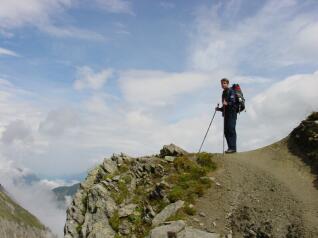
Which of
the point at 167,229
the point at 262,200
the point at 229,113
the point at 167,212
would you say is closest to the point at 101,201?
the point at 167,212

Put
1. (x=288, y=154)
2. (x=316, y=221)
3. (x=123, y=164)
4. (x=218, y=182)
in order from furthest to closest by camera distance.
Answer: (x=123, y=164)
(x=288, y=154)
(x=218, y=182)
(x=316, y=221)

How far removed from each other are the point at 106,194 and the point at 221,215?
24.4 ft

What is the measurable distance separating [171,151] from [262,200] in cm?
811

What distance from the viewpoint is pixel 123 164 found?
93.2ft

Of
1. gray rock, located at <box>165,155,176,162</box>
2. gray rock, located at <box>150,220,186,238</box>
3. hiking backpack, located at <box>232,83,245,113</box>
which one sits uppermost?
hiking backpack, located at <box>232,83,245,113</box>

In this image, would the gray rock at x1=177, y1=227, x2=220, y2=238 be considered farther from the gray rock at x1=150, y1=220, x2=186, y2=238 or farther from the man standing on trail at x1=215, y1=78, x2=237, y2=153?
the man standing on trail at x1=215, y1=78, x2=237, y2=153

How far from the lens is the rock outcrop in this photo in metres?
21.9

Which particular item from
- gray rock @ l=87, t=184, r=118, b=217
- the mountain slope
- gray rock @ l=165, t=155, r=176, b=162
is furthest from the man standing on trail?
gray rock @ l=87, t=184, r=118, b=217

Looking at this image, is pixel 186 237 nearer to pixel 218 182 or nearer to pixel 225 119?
pixel 218 182

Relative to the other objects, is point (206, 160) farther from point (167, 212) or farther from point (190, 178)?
point (167, 212)

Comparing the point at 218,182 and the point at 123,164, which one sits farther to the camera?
the point at 123,164

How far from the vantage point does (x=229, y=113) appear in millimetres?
28375

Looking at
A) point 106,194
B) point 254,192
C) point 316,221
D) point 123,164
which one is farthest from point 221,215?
point 123,164

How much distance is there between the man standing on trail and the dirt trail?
245 cm
